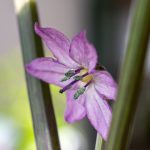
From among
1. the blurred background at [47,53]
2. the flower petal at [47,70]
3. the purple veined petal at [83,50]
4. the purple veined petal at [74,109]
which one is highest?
the purple veined petal at [83,50]

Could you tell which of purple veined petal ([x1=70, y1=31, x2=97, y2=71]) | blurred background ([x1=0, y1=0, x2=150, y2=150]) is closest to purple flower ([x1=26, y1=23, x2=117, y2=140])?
purple veined petal ([x1=70, y1=31, x2=97, y2=71])

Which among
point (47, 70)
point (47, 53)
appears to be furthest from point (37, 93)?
point (47, 53)

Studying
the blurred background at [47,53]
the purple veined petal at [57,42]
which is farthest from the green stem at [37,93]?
the blurred background at [47,53]

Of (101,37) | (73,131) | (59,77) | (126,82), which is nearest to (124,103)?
(126,82)

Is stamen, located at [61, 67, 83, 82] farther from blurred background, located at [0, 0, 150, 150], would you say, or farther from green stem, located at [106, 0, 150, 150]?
blurred background, located at [0, 0, 150, 150]

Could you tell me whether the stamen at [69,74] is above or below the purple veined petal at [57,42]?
below

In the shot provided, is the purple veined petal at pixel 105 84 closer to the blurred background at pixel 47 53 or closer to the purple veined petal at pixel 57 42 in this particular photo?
the purple veined petal at pixel 57 42

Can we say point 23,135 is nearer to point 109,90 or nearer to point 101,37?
point 101,37

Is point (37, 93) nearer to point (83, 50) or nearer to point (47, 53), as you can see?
point (83, 50)
